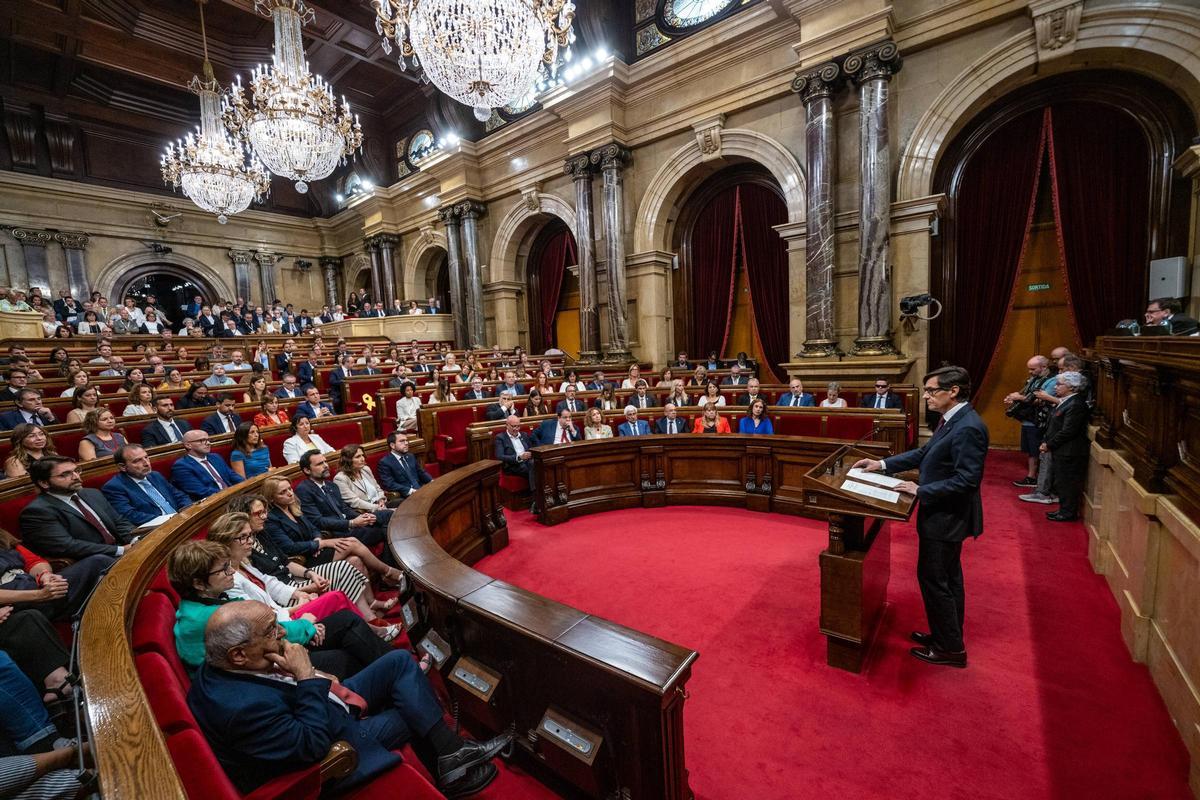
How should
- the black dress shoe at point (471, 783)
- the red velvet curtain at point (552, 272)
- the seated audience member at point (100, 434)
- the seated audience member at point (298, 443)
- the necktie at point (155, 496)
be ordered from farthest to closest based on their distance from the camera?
1. the red velvet curtain at point (552, 272)
2. the seated audience member at point (298, 443)
3. the seated audience member at point (100, 434)
4. the necktie at point (155, 496)
5. the black dress shoe at point (471, 783)

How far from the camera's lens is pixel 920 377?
6.80 metres

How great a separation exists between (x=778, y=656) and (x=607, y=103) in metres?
9.36

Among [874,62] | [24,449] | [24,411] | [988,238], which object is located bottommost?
[24,449]

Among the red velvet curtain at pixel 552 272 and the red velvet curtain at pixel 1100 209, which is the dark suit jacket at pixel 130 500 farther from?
the red velvet curtain at pixel 552 272

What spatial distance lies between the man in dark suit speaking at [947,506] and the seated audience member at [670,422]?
9.86 feet

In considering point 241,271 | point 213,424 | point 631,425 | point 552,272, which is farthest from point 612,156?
point 241,271

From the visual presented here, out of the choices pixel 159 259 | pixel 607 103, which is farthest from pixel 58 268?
pixel 607 103

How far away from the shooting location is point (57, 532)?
2537 mm

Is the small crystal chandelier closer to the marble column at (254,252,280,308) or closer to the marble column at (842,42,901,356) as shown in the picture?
the marble column at (254,252,280,308)

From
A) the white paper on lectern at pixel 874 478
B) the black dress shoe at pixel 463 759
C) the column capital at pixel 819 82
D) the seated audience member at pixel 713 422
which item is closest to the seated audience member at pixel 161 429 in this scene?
the black dress shoe at pixel 463 759

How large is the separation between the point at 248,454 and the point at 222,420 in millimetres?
1316

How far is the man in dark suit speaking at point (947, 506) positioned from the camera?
2.28 metres

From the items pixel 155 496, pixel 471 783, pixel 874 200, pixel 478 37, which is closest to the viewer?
pixel 471 783

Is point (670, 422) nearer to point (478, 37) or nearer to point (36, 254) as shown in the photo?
point (478, 37)
